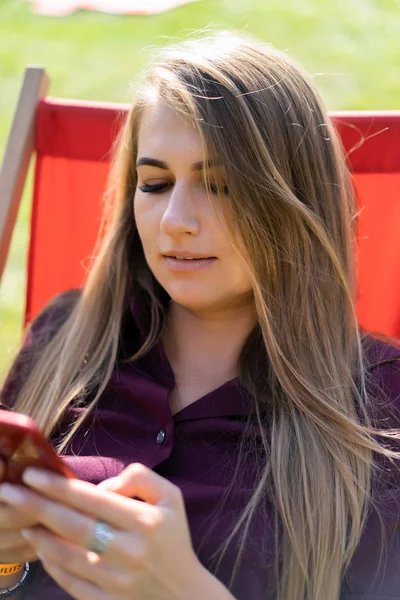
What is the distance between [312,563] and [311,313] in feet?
1.36

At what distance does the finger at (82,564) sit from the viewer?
0.95 meters

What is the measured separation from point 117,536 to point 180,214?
535mm

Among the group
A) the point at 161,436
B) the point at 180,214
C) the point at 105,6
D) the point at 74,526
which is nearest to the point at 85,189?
the point at 180,214

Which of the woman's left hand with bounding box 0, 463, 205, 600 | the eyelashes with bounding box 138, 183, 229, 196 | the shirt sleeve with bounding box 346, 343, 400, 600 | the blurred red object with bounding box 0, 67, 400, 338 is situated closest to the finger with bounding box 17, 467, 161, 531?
the woman's left hand with bounding box 0, 463, 205, 600

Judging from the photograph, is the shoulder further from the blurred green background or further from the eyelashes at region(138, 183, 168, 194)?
the blurred green background

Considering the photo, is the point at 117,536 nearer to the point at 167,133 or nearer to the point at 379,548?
the point at 379,548

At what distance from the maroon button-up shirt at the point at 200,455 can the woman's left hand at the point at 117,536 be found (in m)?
0.21

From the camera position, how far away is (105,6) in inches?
172

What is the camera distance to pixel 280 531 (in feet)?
→ 3.95

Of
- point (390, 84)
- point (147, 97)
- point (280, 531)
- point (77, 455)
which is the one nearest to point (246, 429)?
point (280, 531)

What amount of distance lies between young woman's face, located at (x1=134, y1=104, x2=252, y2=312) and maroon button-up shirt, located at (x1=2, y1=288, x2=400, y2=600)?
0.58 feet

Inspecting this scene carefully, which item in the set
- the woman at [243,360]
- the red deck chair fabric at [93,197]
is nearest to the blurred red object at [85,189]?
the red deck chair fabric at [93,197]

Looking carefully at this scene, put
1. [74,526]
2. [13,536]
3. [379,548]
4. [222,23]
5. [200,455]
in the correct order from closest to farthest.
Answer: [74,526] → [13,536] → [379,548] → [200,455] → [222,23]

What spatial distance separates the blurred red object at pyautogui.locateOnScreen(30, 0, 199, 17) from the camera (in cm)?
412
